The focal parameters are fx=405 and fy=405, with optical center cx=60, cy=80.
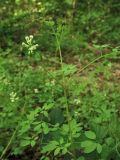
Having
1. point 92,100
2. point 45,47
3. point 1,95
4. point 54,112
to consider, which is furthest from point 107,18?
point 54,112

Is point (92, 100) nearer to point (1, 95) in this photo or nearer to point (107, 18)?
point (1, 95)

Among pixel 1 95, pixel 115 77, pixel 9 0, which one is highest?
pixel 9 0

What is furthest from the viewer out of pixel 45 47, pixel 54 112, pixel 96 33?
pixel 96 33

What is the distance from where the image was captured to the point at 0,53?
177 inches

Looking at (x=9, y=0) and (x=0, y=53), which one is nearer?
(x=0, y=53)

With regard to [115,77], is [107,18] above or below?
above

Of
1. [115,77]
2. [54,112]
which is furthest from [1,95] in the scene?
[115,77]

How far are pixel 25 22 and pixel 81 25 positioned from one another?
79cm

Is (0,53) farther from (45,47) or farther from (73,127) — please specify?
(73,127)

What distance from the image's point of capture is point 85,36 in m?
5.41

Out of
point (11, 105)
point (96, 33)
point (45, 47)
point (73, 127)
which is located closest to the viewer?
point (73, 127)

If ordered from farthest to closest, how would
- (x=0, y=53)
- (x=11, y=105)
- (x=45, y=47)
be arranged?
1. (x=45, y=47)
2. (x=0, y=53)
3. (x=11, y=105)

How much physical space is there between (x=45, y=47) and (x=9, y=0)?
1027 mm

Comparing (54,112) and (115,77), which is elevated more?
(54,112)
